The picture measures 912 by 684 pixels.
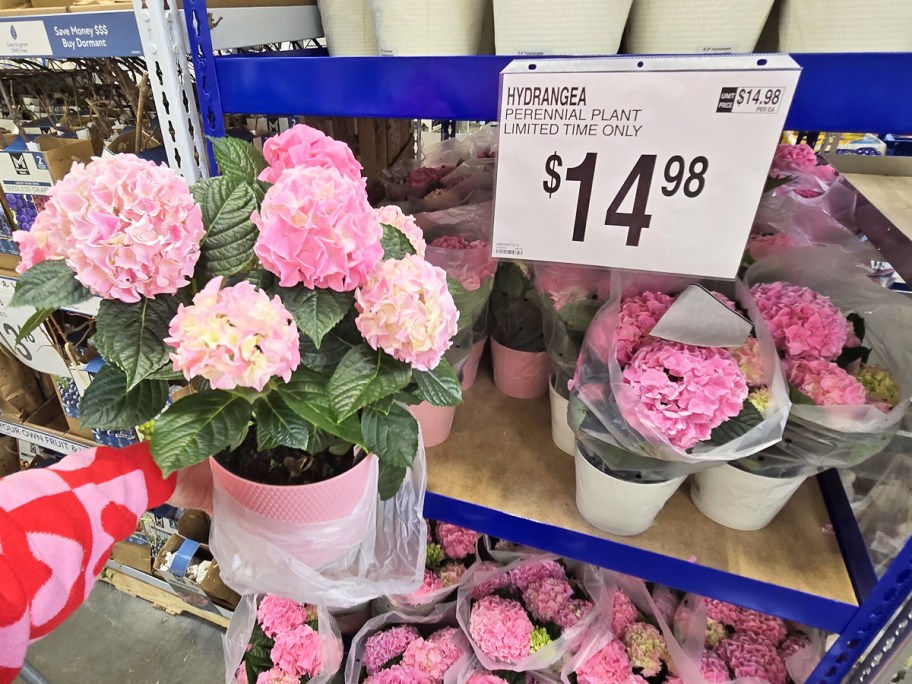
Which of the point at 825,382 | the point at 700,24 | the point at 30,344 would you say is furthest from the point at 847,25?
the point at 30,344

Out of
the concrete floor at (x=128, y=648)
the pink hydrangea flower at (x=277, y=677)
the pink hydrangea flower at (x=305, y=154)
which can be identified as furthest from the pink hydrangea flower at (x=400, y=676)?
the pink hydrangea flower at (x=305, y=154)

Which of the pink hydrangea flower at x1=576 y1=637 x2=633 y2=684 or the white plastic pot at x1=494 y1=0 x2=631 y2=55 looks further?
the pink hydrangea flower at x1=576 y1=637 x2=633 y2=684

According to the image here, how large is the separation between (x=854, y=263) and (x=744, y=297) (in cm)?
23

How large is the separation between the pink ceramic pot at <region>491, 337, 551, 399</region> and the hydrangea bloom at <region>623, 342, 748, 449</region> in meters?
0.30

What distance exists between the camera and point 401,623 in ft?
3.51

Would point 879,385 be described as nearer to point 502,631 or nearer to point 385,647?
point 502,631

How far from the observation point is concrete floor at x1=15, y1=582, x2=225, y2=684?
1362 millimetres

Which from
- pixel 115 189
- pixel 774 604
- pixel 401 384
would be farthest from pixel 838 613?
pixel 115 189

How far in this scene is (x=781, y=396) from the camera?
0.59m

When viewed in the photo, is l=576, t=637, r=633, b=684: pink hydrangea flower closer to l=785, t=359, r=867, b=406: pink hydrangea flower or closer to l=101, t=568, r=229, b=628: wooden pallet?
l=785, t=359, r=867, b=406: pink hydrangea flower

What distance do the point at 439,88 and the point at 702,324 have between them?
39cm

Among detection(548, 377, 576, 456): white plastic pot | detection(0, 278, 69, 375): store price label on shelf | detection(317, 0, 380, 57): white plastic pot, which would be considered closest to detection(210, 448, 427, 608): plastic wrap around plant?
detection(548, 377, 576, 456): white plastic pot

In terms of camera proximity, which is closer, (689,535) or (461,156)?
(689,535)

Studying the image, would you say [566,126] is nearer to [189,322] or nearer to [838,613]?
[189,322]
